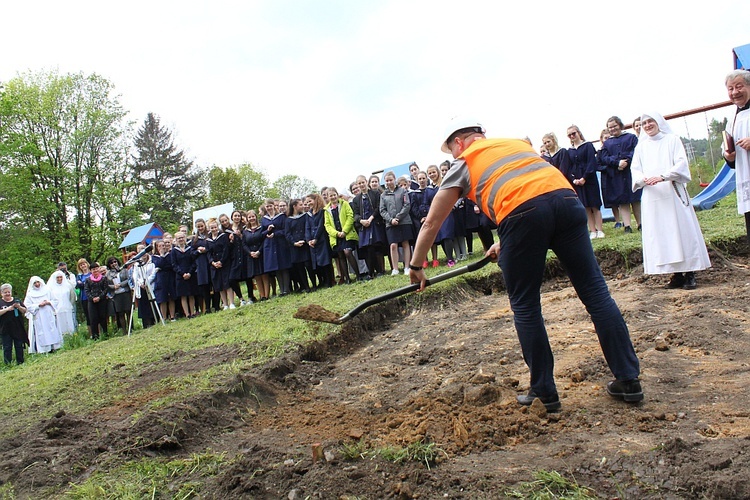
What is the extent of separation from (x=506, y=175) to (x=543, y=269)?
66 centimetres

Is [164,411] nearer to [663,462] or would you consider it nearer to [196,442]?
[196,442]

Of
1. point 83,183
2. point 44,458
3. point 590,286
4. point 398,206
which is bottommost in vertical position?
point 44,458

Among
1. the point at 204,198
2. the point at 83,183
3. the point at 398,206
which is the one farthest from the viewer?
the point at 204,198

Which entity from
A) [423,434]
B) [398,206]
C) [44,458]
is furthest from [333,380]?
[398,206]

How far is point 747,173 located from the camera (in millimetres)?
5078

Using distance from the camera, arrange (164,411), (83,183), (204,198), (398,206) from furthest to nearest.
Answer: (204,198) → (83,183) → (398,206) → (164,411)

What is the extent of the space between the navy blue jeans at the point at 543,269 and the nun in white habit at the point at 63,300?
44.8ft

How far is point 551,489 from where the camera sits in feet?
8.11

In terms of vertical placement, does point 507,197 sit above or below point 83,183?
below

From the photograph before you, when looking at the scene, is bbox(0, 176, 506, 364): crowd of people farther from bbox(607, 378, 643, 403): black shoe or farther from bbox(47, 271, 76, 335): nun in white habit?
bbox(607, 378, 643, 403): black shoe

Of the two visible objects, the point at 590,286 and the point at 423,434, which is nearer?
the point at 423,434

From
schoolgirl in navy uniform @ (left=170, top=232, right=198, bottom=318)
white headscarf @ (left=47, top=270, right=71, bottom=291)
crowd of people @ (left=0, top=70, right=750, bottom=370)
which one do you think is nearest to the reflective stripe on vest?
crowd of people @ (left=0, top=70, right=750, bottom=370)

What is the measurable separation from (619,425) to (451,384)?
1504 mm

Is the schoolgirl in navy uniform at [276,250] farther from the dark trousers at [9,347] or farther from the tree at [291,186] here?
the tree at [291,186]
